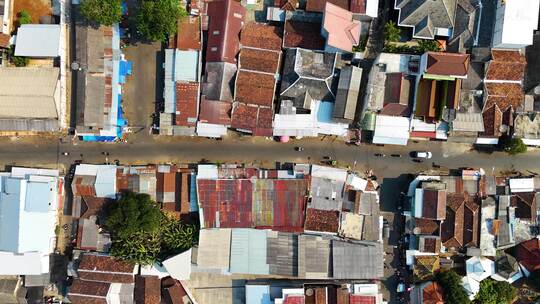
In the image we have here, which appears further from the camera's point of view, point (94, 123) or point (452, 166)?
point (452, 166)

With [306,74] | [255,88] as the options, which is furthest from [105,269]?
[306,74]

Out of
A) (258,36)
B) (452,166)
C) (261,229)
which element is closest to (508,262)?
(452,166)

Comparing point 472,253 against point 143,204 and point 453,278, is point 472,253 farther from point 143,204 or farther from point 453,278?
point 143,204

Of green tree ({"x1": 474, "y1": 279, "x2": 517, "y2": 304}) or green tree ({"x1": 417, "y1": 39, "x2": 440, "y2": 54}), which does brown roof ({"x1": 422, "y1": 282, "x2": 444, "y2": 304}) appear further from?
green tree ({"x1": 417, "y1": 39, "x2": 440, "y2": 54})

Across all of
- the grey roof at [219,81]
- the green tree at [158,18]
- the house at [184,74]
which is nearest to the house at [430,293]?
the grey roof at [219,81]

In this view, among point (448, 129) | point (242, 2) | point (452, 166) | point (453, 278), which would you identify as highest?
point (242, 2)

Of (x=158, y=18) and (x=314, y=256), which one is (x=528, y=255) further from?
(x=158, y=18)

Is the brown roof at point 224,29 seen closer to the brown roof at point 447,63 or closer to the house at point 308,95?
the house at point 308,95
